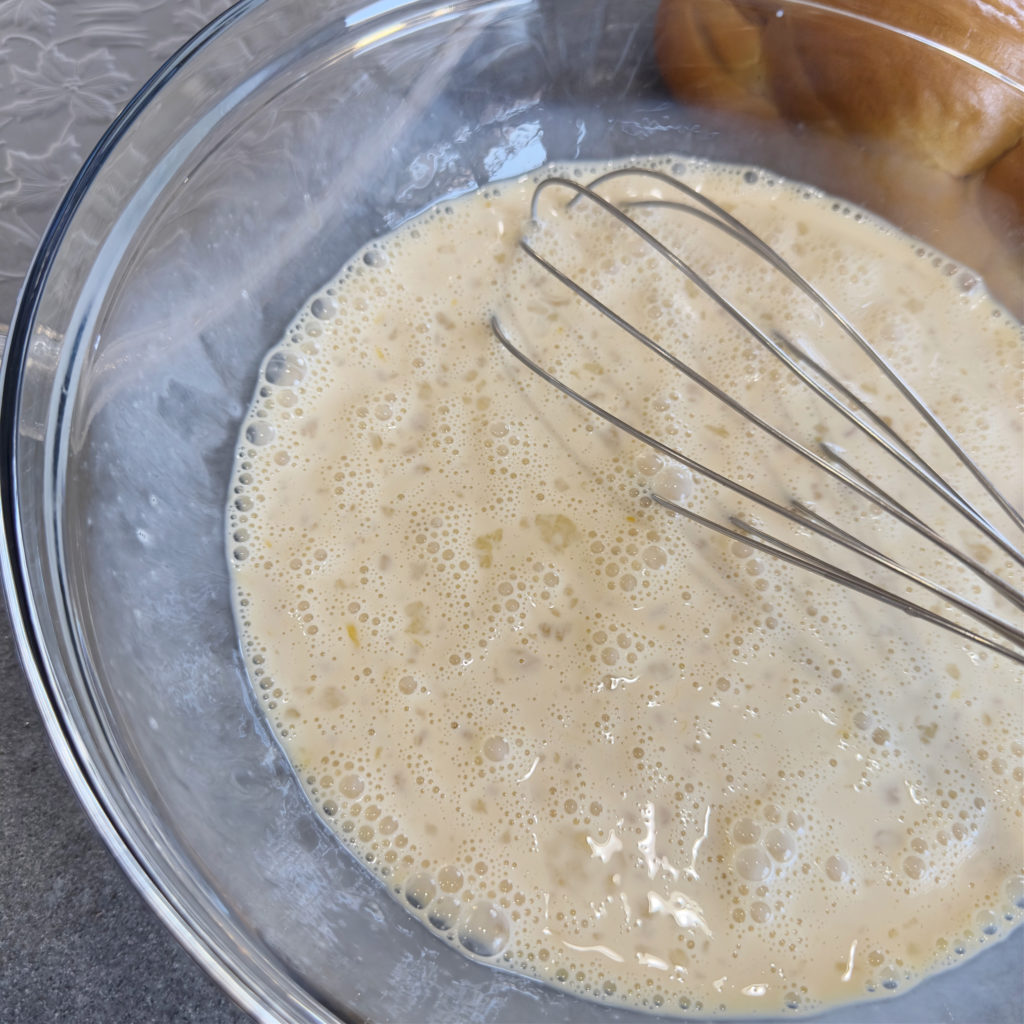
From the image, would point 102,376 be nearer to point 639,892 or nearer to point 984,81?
point 639,892

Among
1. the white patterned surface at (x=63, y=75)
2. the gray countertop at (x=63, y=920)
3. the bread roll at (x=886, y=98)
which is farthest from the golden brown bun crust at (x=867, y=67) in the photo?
the gray countertop at (x=63, y=920)

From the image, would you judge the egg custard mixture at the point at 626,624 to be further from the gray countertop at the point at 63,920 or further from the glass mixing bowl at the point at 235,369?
the gray countertop at the point at 63,920

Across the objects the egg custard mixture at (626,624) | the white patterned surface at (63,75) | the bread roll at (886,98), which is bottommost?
the egg custard mixture at (626,624)

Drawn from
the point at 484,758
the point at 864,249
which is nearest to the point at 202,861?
the point at 484,758

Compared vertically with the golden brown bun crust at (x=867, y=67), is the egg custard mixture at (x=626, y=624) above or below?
below

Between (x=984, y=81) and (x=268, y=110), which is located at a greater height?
(x=268, y=110)

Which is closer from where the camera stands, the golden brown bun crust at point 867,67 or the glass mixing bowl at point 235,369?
the glass mixing bowl at point 235,369

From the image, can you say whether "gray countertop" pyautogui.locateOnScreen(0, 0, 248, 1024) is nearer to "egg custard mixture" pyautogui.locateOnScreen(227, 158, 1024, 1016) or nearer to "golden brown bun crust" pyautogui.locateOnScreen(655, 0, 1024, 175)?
"egg custard mixture" pyautogui.locateOnScreen(227, 158, 1024, 1016)

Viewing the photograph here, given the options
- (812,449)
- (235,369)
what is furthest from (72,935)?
(812,449)
